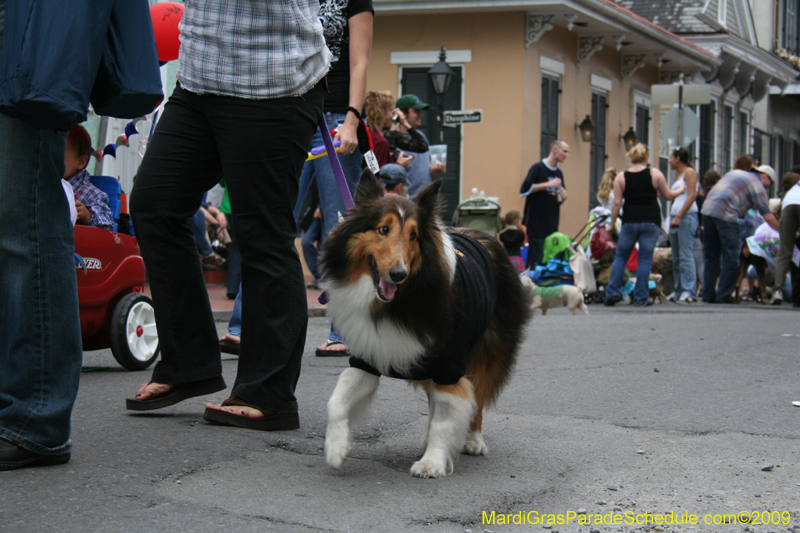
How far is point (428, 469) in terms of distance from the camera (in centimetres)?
311

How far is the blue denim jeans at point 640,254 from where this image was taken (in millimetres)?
11922

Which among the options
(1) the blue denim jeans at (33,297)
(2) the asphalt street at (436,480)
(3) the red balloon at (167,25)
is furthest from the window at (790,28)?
(1) the blue denim jeans at (33,297)

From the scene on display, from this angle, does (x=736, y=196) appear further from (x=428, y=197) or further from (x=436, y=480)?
(x=436, y=480)

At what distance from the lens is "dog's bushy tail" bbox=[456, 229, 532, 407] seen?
3.64m

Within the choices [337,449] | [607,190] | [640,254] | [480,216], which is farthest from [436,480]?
[607,190]

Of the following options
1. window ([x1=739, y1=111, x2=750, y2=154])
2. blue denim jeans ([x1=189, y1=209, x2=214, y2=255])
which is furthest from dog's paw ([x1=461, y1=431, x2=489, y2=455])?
window ([x1=739, y1=111, x2=750, y2=154])

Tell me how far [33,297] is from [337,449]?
108 cm

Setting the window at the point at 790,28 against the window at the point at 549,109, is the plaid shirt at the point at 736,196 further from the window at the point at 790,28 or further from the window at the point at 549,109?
the window at the point at 790,28

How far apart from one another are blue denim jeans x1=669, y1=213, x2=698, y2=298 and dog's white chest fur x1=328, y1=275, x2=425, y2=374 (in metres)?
11.0

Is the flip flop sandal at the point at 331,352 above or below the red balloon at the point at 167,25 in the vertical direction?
below

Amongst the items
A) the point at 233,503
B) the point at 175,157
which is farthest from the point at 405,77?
the point at 233,503

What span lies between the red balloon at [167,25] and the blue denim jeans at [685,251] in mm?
9093

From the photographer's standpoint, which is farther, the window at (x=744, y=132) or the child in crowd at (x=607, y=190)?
the window at (x=744, y=132)

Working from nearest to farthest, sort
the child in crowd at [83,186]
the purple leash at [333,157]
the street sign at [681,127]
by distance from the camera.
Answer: the purple leash at [333,157] → the child in crowd at [83,186] → the street sign at [681,127]
